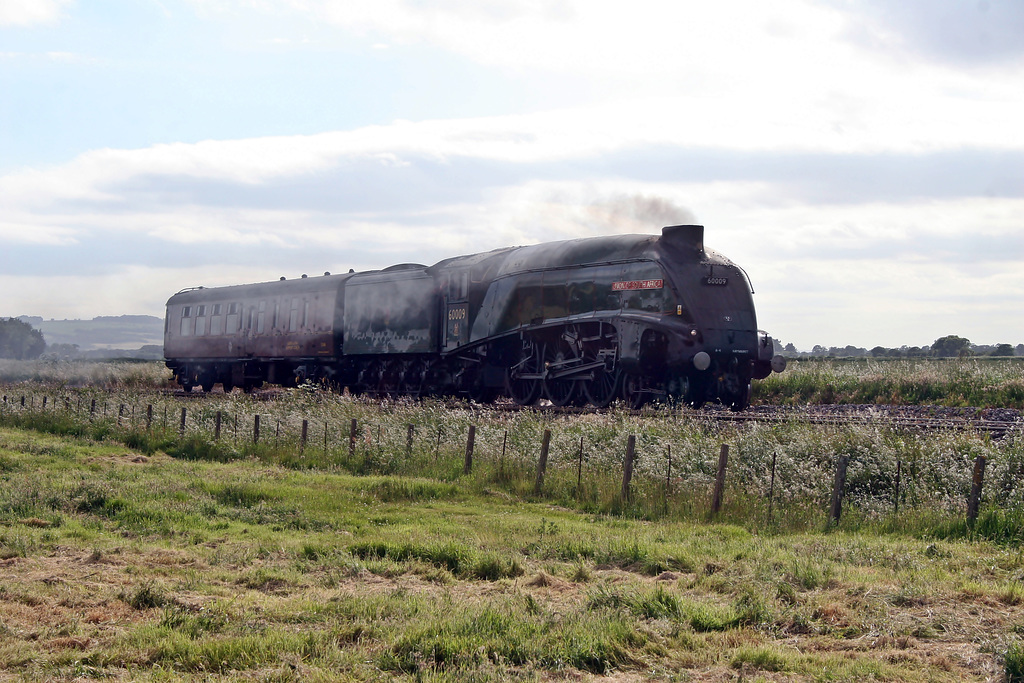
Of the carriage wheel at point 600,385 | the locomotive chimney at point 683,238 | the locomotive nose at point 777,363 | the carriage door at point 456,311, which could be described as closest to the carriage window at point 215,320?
the carriage door at point 456,311

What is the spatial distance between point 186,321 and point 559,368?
23488 millimetres

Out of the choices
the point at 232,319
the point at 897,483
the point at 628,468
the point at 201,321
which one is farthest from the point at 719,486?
the point at 201,321

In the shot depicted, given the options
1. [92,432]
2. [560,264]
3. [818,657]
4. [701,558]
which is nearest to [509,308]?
[560,264]

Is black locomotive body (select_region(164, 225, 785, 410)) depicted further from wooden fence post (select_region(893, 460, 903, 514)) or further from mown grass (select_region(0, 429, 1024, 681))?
mown grass (select_region(0, 429, 1024, 681))

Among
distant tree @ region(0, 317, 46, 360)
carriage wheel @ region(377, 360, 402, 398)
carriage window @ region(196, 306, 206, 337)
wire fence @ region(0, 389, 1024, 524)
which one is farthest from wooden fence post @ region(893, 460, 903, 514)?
distant tree @ region(0, 317, 46, 360)

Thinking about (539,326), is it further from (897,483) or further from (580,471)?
(897,483)

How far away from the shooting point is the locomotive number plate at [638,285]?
21.3 meters

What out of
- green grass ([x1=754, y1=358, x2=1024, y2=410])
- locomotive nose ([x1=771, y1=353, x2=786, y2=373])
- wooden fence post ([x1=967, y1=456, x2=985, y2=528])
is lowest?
wooden fence post ([x1=967, y1=456, x2=985, y2=528])

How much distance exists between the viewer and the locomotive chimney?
21.8m

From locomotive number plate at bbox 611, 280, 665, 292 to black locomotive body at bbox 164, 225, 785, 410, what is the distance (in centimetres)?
3

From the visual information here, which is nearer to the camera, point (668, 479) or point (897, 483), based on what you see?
point (897, 483)

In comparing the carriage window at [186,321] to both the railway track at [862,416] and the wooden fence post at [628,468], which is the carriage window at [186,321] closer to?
the railway track at [862,416]

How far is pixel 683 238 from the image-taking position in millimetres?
21828

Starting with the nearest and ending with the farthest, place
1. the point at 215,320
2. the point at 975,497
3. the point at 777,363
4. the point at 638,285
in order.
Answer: the point at 975,497, the point at 638,285, the point at 777,363, the point at 215,320
